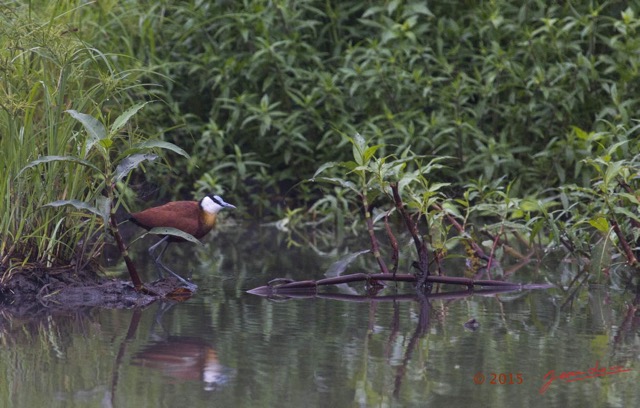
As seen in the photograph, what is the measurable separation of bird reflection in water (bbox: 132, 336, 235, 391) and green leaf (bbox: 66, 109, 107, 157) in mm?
1107

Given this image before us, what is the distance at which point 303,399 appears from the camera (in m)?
3.52

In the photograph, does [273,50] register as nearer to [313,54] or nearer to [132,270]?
[313,54]

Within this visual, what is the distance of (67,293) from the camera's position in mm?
5410

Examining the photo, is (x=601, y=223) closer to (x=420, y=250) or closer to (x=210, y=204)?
(x=420, y=250)

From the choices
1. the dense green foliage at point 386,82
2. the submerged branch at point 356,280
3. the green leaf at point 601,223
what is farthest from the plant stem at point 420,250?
the dense green foliage at point 386,82

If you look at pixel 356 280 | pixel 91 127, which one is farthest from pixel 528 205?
pixel 91 127

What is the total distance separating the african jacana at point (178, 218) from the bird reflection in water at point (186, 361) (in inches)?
55.1

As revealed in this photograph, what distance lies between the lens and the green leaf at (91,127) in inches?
200

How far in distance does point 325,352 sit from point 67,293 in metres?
1.71

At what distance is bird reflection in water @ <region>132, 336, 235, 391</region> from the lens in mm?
3796

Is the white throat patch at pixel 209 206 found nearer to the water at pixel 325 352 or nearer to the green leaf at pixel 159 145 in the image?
the water at pixel 325 352

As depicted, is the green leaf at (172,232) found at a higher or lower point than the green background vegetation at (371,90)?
lower

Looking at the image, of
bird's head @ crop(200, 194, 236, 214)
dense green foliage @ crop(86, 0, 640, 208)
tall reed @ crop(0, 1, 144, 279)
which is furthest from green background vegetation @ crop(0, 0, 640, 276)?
tall reed @ crop(0, 1, 144, 279)

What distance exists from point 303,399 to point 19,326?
1.73 metres
